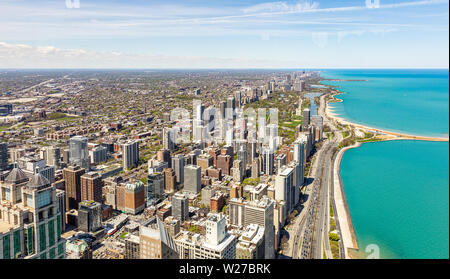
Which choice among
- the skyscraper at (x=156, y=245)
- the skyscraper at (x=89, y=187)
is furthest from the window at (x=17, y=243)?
the skyscraper at (x=89, y=187)

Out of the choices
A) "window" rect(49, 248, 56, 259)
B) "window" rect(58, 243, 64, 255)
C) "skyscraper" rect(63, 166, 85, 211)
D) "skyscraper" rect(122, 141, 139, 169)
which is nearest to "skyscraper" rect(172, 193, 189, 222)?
"skyscraper" rect(63, 166, 85, 211)

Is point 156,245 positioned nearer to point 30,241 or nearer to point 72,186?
point 30,241

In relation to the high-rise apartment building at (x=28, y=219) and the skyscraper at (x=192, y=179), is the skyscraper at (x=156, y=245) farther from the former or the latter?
the skyscraper at (x=192, y=179)

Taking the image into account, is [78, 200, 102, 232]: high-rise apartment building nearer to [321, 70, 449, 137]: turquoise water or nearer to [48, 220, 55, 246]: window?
[48, 220, 55, 246]: window

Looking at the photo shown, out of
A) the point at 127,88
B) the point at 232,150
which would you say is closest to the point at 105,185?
the point at 232,150
